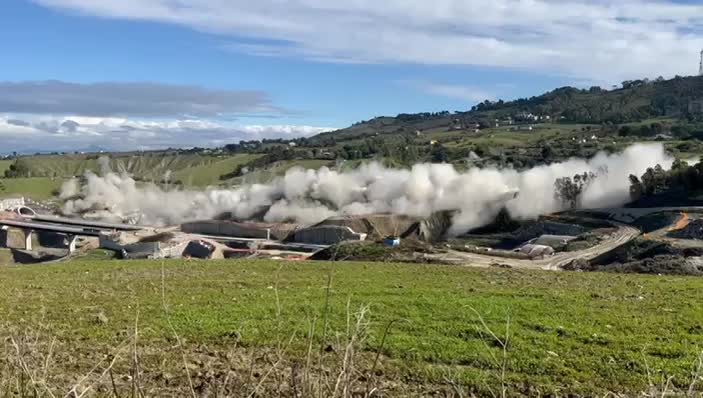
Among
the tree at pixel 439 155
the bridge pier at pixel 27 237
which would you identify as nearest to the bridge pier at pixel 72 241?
the bridge pier at pixel 27 237

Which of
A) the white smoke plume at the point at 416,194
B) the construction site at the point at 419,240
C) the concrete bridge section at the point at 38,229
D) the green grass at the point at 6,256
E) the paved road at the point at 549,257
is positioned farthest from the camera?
the concrete bridge section at the point at 38,229

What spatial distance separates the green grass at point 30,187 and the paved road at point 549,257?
121267 millimetres

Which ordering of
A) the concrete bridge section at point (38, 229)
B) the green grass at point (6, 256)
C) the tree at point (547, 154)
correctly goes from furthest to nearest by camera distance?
the tree at point (547, 154)
the concrete bridge section at point (38, 229)
the green grass at point (6, 256)


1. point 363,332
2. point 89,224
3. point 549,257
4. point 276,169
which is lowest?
point 89,224

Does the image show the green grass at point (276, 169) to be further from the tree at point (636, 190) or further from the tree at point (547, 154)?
the tree at point (636, 190)

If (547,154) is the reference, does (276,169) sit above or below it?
below

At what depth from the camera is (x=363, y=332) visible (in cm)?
446

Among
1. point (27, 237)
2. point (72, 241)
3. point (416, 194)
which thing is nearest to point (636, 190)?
point (416, 194)

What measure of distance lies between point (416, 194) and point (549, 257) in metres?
41.3

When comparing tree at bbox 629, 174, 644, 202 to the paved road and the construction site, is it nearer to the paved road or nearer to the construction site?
the construction site

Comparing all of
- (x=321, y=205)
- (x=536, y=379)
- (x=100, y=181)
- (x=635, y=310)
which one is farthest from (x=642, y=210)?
(x=100, y=181)

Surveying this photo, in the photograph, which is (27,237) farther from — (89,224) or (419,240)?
(419,240)

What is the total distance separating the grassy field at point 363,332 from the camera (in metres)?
7.60

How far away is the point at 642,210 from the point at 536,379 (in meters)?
71.8
